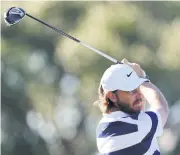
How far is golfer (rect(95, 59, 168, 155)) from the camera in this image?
4.02 meters

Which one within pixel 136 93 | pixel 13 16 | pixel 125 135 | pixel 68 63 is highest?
pixel 136 93

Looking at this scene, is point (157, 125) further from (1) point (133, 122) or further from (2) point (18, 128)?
(2) point (18, 128)

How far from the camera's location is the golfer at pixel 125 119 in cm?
402

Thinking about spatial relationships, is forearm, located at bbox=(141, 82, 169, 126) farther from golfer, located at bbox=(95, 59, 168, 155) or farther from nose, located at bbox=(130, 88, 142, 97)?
nose, located at bbox=(130, 88, 142, 97)

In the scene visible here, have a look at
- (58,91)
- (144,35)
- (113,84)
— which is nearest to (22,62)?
(58,91)

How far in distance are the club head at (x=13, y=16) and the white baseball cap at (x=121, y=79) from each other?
0.87 m

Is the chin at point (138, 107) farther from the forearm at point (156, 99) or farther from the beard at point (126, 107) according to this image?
the forearm at point (156, 99)

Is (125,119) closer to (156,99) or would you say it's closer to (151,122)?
(151,122)

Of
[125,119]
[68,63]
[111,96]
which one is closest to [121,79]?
[111,96]

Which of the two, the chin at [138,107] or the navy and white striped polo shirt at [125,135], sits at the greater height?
the chin at [138,107]

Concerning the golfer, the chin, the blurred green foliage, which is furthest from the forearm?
the blurred green foliage

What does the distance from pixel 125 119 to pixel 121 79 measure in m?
0.20

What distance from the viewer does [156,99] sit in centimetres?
430

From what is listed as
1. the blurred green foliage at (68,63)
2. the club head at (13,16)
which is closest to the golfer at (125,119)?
the club head at (13,16)
